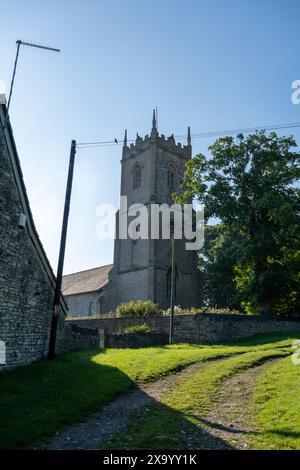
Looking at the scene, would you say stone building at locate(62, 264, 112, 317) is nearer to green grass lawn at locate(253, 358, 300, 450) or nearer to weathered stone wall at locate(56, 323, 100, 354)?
weathered stone wall at locate(56, 323, 100, 354)

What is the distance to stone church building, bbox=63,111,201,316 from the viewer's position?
133ft

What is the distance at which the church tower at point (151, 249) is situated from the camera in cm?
4050

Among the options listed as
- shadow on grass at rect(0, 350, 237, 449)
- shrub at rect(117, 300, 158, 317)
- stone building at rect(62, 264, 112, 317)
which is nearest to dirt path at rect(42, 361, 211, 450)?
shadow on grass at rect(0, 350, 237, 449)

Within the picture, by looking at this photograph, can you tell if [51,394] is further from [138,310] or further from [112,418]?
[138,310]

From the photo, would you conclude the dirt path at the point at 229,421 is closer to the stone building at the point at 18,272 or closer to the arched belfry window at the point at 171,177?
the stone building at the point at 18,272

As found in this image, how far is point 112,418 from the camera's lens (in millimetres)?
9031

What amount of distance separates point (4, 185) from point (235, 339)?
1699cm

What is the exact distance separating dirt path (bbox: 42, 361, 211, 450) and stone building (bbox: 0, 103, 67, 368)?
5296 millimetres

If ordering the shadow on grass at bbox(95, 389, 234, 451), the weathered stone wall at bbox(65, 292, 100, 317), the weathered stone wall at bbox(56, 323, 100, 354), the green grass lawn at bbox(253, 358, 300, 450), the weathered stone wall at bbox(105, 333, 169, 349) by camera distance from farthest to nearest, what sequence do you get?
1. the weathered stone wall at bbox(65, 292, 100, 317)
2. the weathered stone wall at bbox(105, 333, 169, 349)
3. the weathered stone wall at bbox(56, 323, 100, 354)
4. the shadow on grass at bbox(95, 389, 234, 451)
5. the green grass lawn at bbox(253, 358, 300, 450)

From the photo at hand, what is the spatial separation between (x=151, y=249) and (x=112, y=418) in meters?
32.0

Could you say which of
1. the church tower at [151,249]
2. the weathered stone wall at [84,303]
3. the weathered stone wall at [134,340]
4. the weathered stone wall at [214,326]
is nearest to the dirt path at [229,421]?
the weathered stone wall at [134,340]

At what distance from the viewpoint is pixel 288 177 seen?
29.7 m

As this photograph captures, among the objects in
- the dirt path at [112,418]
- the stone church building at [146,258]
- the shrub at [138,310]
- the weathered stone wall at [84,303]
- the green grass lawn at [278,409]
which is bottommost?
the dirt path at [112,418]
